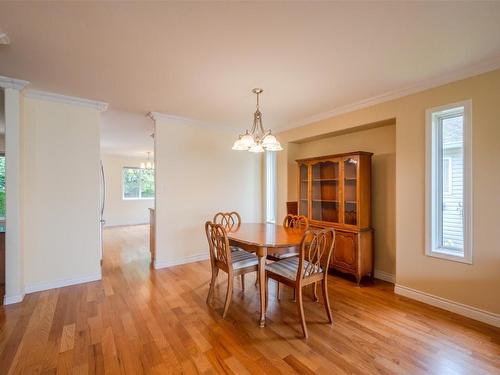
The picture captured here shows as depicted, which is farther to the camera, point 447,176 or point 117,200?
point 117,200


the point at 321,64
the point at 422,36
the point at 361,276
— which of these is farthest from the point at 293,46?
the point at 361,276

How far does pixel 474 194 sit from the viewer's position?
7.55 ft

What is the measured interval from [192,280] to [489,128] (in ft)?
11.9

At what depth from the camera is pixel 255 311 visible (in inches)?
95.9

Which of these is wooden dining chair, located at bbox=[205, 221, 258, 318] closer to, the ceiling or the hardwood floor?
the hardwood floor

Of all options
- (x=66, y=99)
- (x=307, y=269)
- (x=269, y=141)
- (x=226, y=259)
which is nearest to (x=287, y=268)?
(x=307, y=269)

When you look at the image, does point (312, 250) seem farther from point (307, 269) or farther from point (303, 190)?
point (303, 190)

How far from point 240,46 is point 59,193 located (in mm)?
2810

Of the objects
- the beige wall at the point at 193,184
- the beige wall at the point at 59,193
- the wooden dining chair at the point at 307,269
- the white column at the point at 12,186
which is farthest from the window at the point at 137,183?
the wooden dining chair at the point at 307,269

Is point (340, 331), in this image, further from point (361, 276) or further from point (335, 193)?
point (335, 193)

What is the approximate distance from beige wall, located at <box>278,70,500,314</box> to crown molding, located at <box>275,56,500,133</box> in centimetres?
5

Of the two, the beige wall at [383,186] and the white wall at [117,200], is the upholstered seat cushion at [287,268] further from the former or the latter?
the white wall at [117,200]

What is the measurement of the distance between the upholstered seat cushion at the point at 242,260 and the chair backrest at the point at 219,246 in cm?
12

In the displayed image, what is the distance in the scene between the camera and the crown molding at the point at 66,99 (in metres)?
2.84
